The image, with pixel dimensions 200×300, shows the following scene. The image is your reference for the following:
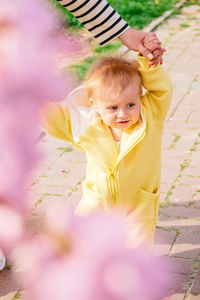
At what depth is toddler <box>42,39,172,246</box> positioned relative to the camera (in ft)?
5.95

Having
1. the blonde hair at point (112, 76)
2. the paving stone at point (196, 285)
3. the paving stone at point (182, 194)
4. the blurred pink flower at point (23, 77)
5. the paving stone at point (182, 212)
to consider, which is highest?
the blurred pink flower at point (23, 77)

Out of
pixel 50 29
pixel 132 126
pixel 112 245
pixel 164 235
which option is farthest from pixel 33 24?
pixel 164 235

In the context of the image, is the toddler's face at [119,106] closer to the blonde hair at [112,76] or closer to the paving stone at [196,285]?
the blonde hair at [112,76]

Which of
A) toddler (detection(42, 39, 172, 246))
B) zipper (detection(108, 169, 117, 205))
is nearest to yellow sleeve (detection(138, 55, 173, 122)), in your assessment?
toddler (detection(42, 39, 172, 246))

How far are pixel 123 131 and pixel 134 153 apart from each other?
10 cm

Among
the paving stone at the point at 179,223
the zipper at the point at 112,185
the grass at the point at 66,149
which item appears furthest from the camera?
the grass at the point at 66,149

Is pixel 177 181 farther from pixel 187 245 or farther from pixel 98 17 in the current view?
pixel 98 17

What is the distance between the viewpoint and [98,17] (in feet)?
3.54

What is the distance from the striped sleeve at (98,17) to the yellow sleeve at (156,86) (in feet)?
1.96

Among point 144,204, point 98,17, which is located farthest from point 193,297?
point 98,17

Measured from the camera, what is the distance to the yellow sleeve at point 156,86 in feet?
6.06

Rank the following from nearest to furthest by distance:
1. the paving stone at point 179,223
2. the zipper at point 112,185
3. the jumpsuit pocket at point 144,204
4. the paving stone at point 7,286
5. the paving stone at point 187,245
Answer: the zipper at point 112,185
the jumpsuit pocket at point 144,204
the paving stone at point 7,286
the paving stone at point 187,245
the paving stone at point 179,223

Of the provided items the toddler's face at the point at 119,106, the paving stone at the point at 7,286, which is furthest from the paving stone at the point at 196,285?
the toddler's face at the point at 119,106

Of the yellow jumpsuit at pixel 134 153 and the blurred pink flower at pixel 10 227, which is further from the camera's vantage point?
the yellow jumpsuit at pixel 134 153
